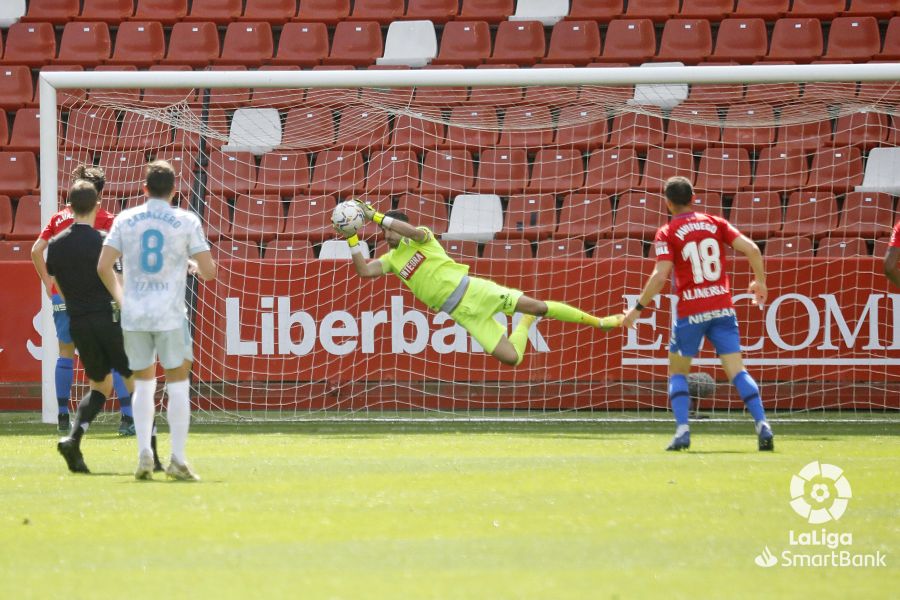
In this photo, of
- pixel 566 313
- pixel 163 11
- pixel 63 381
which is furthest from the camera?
pixel 163 11

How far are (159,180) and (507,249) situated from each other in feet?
20.6

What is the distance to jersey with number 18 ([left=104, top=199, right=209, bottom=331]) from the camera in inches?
281

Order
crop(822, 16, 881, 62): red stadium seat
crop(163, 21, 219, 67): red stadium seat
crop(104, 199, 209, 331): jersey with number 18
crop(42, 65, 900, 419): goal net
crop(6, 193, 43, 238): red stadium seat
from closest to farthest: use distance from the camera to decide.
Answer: crop(104, 199, 209, 331): jersey with number 18
crop(42, 65, 900, 419): goal net
crop(6, 193, 43, 238): red stadium seat
crop(822, 16, 881, 62): red stadium seat
crop(163, 21, 219, 67): red stadium seat

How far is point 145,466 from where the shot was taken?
23.8 ft

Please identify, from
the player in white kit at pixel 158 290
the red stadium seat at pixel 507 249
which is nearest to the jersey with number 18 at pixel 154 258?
the player in white kit at pixel 158 290

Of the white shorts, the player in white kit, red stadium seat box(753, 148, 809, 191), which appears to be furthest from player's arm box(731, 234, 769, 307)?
red stadium seat box(753, 148, 809, 191)

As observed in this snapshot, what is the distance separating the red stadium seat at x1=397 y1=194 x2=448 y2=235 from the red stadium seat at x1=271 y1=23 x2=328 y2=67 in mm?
2842

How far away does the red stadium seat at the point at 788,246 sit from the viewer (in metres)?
12.9

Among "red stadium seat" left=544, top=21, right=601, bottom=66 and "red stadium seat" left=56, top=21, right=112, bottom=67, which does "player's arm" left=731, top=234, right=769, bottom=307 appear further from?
"red stadium seat" left=56, top=21, right=112, bottom=67

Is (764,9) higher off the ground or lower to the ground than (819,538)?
higher

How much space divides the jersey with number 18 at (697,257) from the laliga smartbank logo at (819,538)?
7.01 ft

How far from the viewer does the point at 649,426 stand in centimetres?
1112

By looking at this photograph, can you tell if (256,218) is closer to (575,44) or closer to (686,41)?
(575,44)

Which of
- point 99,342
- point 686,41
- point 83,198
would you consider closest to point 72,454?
point 99,342
